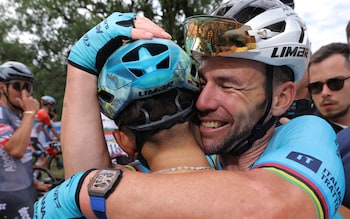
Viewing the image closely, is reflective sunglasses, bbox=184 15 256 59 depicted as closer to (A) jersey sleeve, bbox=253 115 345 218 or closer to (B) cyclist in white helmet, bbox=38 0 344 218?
(B) cyclist in white helmet, bbox=38 0 344 218

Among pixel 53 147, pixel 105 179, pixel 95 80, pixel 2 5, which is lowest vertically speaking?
pixel 53 147

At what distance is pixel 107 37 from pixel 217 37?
0.52 meters

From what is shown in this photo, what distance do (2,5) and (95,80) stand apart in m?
33.6

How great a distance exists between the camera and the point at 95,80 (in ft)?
Result: 5.99

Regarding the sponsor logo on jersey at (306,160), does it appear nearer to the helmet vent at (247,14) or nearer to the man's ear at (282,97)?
the man's ear at (282,97)

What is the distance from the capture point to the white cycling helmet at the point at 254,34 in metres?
1.86

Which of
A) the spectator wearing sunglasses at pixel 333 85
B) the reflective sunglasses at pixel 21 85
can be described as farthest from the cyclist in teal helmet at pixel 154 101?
the reflective sunglasses at pixel 21 85

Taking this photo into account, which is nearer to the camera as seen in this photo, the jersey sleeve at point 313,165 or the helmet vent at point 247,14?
the jersey sleeve at point 313,165

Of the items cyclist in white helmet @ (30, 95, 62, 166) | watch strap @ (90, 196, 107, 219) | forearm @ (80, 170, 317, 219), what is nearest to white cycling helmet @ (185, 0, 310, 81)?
forearm @ (80, 170, 317, 219)

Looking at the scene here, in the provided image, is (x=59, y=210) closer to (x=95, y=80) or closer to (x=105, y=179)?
(x=105, y=179)

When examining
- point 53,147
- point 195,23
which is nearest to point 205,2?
point 53,147

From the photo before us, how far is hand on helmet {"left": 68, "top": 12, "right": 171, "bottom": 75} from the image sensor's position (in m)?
1.71

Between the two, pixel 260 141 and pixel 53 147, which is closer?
pixel 260 141

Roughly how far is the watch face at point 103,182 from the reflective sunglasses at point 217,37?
0.77 meters
